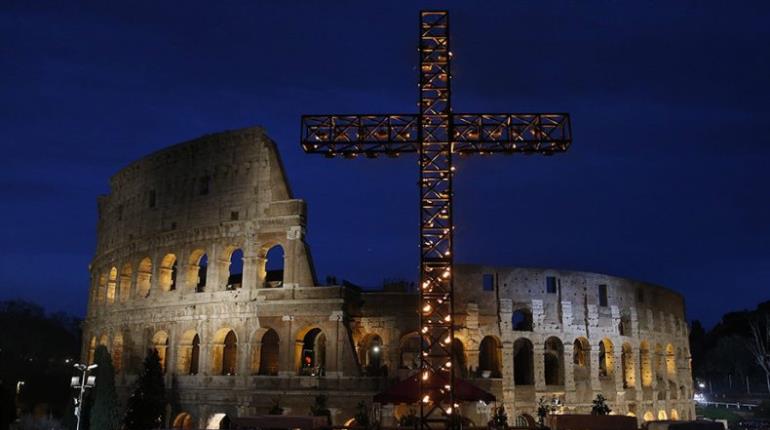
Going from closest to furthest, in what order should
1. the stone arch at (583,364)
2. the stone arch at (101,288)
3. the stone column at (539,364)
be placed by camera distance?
the stone column at (539,364) → the stone arch at (583,364) → the stone arch at (101,288)

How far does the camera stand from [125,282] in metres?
39.3

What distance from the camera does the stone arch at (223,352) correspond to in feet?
110

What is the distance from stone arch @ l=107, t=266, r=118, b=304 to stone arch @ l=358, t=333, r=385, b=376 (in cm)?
1510

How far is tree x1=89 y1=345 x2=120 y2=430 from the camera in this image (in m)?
31.3

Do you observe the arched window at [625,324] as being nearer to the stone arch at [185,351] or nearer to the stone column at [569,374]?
the stone column at [569,374]

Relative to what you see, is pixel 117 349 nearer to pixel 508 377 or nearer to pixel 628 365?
pixel 508 377

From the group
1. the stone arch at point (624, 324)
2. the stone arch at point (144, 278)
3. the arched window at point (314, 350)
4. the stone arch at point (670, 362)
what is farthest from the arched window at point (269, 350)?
the stone arch at point (670, 362)

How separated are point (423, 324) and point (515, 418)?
12816 millimetres

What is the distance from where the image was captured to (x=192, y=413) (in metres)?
33.3

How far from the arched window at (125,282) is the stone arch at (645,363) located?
1151 inches

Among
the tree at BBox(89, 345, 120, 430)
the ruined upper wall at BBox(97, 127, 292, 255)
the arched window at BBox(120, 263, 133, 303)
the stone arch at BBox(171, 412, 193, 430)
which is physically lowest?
the stone arch at BBox(171, 412, 193, 430)

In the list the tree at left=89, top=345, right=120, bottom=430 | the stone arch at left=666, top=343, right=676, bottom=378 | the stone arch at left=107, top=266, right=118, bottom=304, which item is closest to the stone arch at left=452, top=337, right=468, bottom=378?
the tree at left=89, top=345, right=120, bottom=430

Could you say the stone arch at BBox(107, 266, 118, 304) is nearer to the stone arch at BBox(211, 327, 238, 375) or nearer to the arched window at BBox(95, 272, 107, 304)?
the arched window at BBox(95, 272, 107, 304)

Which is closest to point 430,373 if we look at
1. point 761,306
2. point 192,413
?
point 192,413
